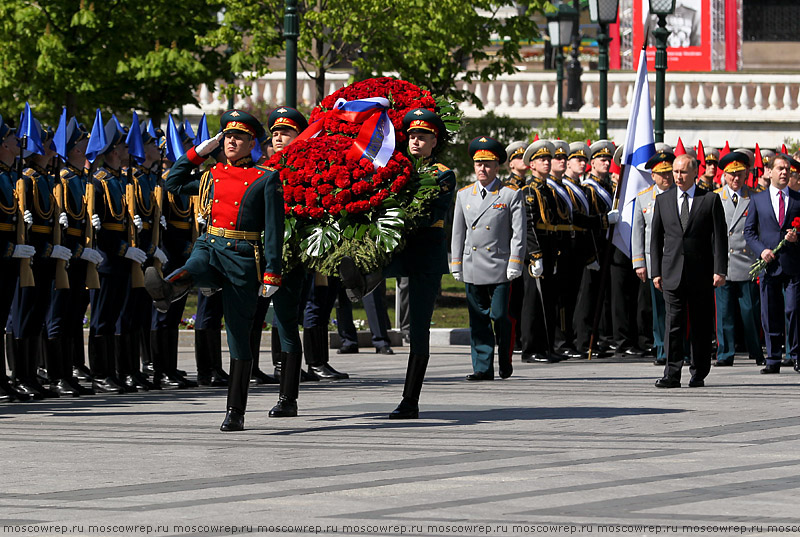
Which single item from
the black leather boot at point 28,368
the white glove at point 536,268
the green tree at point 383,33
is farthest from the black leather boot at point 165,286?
the green tree at point 383,33

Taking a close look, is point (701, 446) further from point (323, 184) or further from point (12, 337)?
point (12, 337)

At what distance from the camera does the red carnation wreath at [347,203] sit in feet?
37.5

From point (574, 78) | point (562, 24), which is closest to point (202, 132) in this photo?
point (562, 24)

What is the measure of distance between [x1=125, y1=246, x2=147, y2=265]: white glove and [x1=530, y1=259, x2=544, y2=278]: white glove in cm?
401

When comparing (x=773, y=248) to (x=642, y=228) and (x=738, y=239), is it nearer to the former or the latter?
(x=738, y=239)

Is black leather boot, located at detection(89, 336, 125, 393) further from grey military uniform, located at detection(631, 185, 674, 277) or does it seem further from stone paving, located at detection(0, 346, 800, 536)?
grey military uniform, located at detection(631, 185, 674, 277)

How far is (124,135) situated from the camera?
48.0 ft

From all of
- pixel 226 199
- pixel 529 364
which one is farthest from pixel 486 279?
pixel 226 199

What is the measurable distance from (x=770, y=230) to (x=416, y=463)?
8.41m

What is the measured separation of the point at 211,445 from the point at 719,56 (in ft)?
106

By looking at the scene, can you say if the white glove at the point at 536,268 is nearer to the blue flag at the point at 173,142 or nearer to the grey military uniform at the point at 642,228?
the grey military uniform at the point at 642,228

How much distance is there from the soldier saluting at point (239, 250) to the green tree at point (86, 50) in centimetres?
1790

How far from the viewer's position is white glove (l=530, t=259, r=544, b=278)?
53.6 feet

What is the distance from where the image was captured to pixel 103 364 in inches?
556
